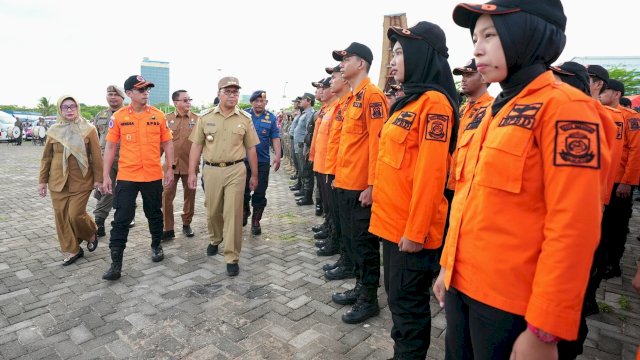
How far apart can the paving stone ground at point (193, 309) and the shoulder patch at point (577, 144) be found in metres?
2.13

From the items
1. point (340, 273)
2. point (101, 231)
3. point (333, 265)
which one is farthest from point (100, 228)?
point (340, 273)

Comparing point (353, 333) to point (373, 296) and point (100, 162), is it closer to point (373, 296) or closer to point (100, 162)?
point (373, 296)

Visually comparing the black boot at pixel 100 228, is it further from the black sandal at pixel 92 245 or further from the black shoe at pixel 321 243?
the black shoe at pixel 321 243

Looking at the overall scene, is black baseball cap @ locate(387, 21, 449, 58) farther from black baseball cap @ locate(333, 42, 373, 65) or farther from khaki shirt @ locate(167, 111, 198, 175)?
khaki shirt @ locate(167, 111, 198, 175)

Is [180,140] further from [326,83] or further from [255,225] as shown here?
[326,83]

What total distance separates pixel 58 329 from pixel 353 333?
96.8 inches

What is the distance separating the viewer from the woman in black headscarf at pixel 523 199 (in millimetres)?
1117

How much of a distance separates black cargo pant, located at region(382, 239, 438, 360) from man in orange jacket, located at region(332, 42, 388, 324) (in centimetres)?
83

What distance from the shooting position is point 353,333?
9.94 feet

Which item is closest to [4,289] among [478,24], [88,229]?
[88,229]

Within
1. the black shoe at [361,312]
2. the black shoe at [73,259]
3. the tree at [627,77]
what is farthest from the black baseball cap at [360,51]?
the tree at [627,77]

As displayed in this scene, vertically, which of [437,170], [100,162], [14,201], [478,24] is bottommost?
[14,201]

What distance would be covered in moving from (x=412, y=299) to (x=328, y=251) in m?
2.70

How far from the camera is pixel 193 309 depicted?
3.41 m
